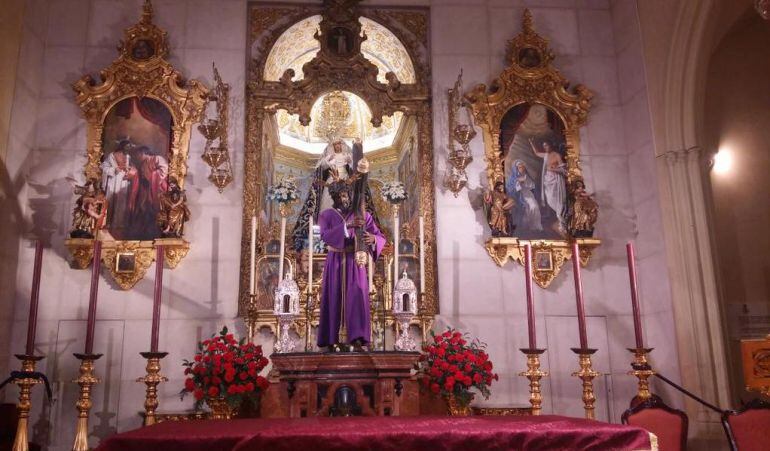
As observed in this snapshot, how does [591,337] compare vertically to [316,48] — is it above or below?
below

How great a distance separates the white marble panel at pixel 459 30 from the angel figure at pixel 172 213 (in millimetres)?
4228

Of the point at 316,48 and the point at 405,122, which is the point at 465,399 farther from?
the point at 316,48

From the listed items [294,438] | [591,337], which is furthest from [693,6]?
[294,438]

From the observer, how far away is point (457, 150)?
9.23 m

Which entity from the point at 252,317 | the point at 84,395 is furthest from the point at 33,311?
the point at 252,317

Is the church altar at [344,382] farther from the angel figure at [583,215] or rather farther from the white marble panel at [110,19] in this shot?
the white marble panel at [110,19]

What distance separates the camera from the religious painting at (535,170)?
9320 millimetres

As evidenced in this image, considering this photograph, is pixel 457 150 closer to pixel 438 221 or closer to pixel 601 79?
pixel 438 221

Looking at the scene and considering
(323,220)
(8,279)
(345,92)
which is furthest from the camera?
(345,92)

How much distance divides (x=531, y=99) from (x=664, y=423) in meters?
5.31

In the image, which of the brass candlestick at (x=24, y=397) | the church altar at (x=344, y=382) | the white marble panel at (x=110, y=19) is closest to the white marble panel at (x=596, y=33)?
the church altar at (x=344, y=382)

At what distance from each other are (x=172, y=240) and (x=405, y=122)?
12.3 ft

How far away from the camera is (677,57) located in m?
8.80

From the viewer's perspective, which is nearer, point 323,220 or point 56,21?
point 323,220
